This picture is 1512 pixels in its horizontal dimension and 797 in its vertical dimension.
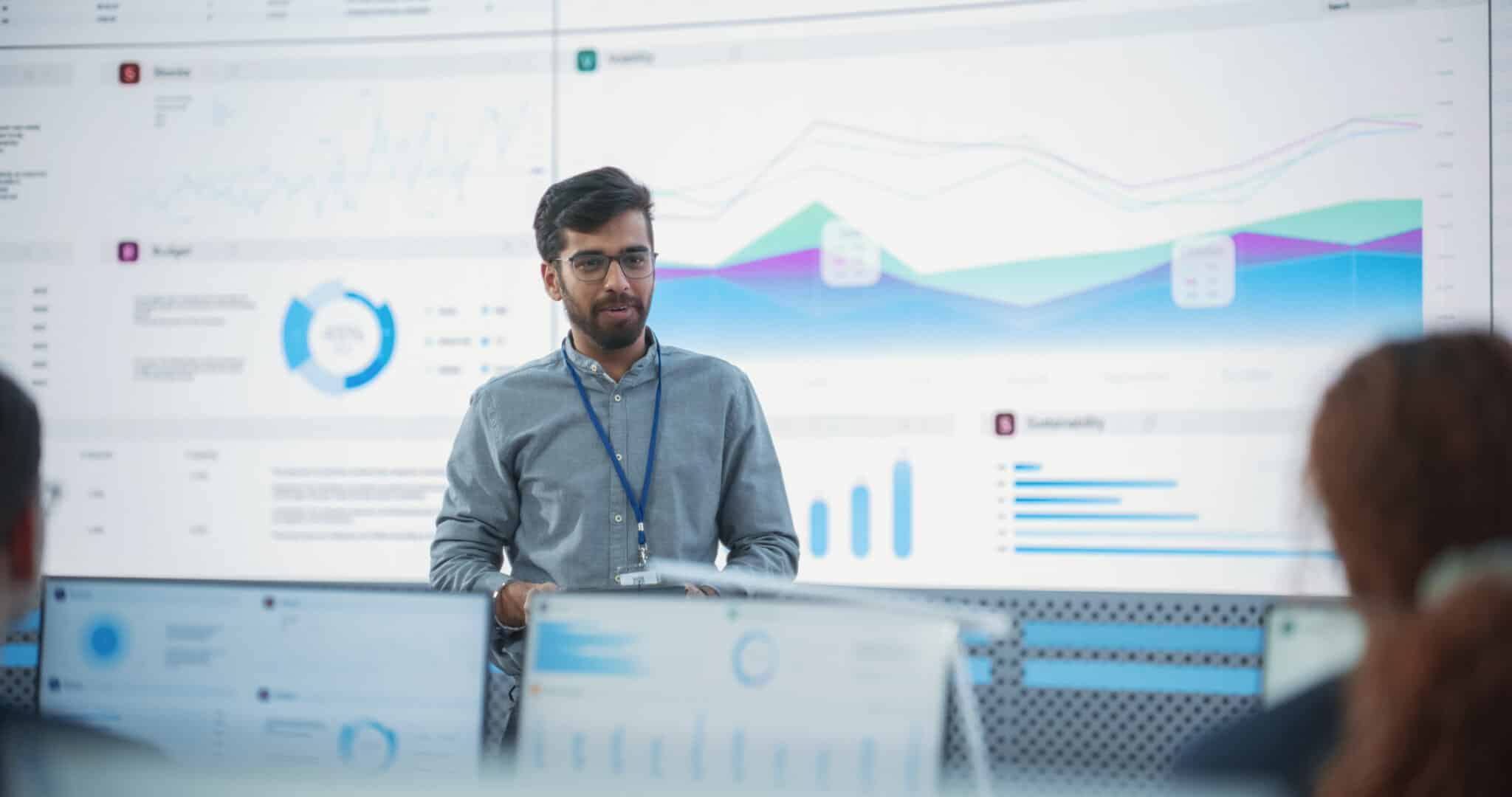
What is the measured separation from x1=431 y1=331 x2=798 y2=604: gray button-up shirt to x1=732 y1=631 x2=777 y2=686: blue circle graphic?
2.83 feet

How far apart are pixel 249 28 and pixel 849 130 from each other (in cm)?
154

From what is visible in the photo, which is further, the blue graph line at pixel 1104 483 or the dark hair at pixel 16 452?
the blue graph line at pixel 1104 483

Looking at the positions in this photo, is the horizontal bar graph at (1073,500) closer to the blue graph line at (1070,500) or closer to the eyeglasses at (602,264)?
the blue graph line at (1070,500)

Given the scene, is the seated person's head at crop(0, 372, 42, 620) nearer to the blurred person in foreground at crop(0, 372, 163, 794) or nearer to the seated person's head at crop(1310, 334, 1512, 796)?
the blurred person in foreground at crop(0, 372, 163, 794)

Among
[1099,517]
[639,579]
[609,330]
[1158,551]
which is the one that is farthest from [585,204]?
[1158,551]

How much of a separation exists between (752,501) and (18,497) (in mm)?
1270

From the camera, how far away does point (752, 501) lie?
210cm

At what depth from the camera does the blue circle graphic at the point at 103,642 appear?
132 cm

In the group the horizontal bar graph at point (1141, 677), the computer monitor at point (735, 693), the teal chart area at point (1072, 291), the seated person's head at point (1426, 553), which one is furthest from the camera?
the teal chart area at point (1072, 291)

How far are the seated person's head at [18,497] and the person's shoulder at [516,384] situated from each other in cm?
112

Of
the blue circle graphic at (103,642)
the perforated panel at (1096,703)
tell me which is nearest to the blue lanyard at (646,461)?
the perforated panel at (1096,703)

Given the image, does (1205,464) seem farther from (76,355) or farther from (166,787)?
(76,355)

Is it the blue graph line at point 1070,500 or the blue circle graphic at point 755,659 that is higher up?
the blue graph line at point 1070,500

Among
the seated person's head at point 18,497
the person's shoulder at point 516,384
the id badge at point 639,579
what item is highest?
the person's shoulder at point 516,384
